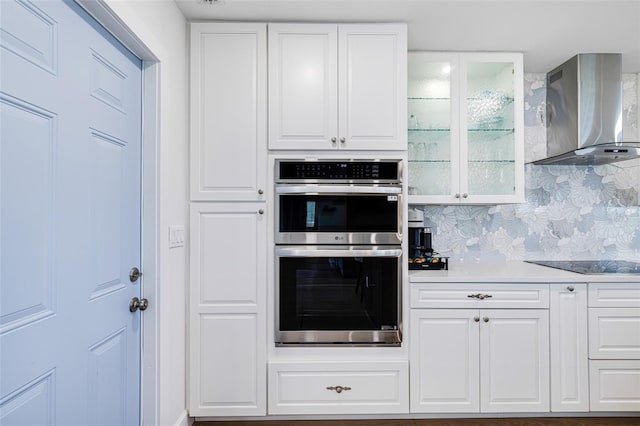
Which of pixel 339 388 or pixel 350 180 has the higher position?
pixel 350 180

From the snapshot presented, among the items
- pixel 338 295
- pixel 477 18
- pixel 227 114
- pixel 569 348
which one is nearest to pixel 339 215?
pixel 338 295

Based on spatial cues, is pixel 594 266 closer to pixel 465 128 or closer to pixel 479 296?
pixel 479 296

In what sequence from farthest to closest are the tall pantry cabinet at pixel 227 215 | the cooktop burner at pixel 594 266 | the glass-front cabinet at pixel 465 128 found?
the glass-front cabinet at pixel 465 128
the cooktop burner at pixel 594 266
the tall pantry cabinet at pixel 227 215

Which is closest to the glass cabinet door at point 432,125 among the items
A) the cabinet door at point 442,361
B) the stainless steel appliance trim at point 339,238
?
the stainless steel appliance trim at point 339,238

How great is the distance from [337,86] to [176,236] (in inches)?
48.1

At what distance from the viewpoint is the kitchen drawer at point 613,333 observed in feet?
7.11

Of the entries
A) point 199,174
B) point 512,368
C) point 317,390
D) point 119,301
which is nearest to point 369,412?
point 317,390

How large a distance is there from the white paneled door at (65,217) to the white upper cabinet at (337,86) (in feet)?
2.64

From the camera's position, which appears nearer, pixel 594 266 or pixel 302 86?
pixel 302 86

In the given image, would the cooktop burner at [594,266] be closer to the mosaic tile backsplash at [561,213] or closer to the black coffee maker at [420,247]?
the mosaic tile backsplash at [561,213]

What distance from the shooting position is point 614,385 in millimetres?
2184

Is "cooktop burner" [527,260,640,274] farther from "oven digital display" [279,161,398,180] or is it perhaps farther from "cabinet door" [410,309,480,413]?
"oven digital display" [279,161,398,180]

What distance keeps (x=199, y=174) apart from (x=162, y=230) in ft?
1.57

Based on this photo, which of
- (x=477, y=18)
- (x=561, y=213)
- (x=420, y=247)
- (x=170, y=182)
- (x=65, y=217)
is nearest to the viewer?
(x=65, y=217)
